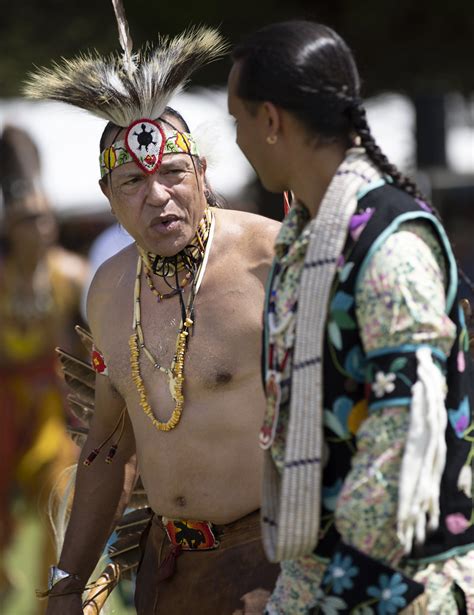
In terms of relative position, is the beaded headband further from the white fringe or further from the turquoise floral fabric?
the white fringe

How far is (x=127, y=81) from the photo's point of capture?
3898mm

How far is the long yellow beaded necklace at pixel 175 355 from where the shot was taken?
380cm

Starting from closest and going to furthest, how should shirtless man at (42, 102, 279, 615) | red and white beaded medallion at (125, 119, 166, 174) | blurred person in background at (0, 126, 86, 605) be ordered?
shirtless man at (42, 102, 279, 615), red and white beaded medallion at (125, 119, 166, 174), blurred person in background at (0, 126, 86, 605)

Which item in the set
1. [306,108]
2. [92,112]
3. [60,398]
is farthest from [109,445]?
[60,398]

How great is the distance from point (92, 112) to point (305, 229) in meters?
1.36

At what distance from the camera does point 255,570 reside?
12.3 feet

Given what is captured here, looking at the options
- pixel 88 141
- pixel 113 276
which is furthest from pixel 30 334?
pixel 88 141

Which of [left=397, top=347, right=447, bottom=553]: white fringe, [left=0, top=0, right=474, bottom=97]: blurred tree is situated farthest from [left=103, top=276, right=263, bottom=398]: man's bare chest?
[left=0, top=0, right=474, bottom=97]: blurred tree

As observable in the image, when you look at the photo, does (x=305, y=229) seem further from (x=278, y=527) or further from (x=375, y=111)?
(x=375, y=111)

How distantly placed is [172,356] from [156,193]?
1.53 ft

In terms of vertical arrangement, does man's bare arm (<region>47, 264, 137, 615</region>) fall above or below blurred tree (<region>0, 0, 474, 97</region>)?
below

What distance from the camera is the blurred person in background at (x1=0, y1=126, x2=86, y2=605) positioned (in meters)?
8.37

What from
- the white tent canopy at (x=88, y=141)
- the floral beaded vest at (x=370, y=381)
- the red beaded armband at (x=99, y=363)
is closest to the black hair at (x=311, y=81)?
the floral beaded vest at (x=370, y=381)

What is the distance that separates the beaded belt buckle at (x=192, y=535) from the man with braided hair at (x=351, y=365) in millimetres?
1009
